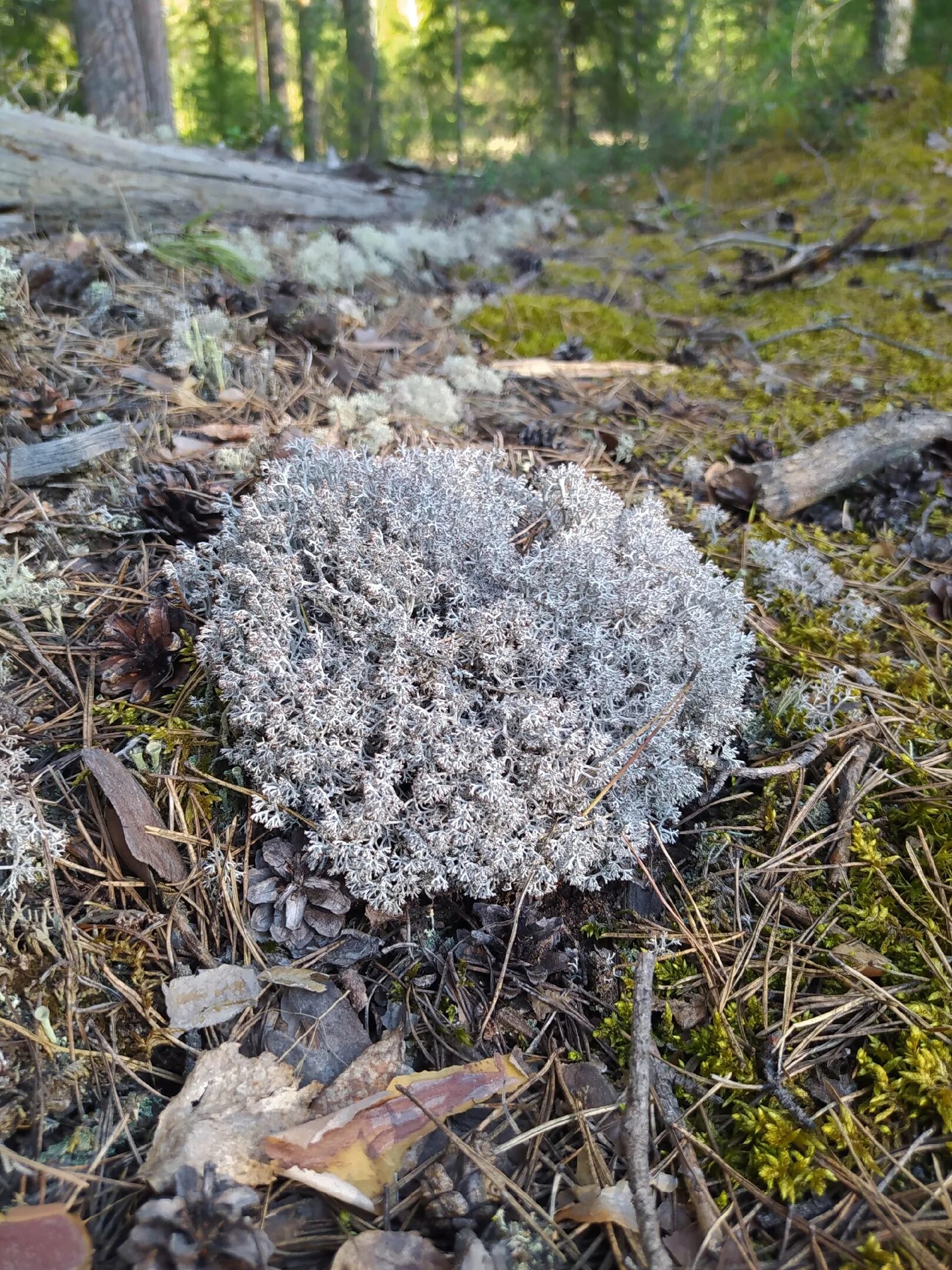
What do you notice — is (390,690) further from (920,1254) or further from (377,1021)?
(920,1254)

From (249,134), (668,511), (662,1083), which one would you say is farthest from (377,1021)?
(249,134)

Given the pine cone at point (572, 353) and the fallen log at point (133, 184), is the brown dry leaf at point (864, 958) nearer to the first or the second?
the pine cone at point (572, 353)

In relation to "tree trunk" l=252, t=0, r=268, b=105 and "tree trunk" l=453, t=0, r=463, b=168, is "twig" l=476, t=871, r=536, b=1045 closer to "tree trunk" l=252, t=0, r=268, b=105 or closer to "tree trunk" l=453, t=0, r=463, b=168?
"tree trunk" l=453, t=0, r=463, b=168

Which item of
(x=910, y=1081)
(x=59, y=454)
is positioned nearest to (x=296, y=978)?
(x=910, y=1081)

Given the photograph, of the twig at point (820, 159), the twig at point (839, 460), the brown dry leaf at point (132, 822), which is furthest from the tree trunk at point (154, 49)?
the brown dry leaf at point (132, 822)

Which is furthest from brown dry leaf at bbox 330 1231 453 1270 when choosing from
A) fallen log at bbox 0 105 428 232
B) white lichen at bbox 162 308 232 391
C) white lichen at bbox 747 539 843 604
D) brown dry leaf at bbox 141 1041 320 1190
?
fallen log at bbox 0 105 428 232

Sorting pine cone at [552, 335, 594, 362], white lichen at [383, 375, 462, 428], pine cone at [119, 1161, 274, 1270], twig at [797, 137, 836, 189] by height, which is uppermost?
twig at [797, 137, 836, 189]
